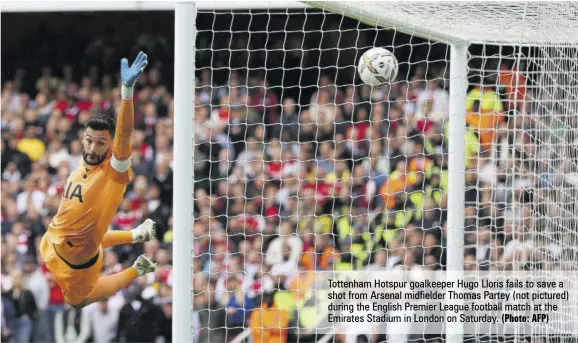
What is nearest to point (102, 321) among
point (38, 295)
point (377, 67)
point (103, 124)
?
point (38, 295)

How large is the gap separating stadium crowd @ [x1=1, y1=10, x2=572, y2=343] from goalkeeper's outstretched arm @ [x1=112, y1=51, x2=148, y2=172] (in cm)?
160

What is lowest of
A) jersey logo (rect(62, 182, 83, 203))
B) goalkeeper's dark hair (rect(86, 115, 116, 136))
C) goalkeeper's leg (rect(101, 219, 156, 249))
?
goalkeeper's leg (rect(101, 219, 156, 249))

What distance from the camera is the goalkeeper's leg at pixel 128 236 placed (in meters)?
5.80

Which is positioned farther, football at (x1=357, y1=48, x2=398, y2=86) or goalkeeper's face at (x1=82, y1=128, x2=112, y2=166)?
goalkeeper's face at (x1=82, y1=128, x2=112, y2=166)

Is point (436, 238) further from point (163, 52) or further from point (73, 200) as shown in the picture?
point (163, 52)

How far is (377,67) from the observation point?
549 cm

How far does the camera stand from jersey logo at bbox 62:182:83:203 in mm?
5590

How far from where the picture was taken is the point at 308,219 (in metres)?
8.37

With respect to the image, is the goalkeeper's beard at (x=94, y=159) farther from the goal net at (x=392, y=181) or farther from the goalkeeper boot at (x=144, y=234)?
the goal net at (x=392, y=181)

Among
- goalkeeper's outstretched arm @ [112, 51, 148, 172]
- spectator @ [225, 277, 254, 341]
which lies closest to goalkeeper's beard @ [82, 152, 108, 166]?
goalkeeper's outstretched arm @ [112, 51, 148, 172]

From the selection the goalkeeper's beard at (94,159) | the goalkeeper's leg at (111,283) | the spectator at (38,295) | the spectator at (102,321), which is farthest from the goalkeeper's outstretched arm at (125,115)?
the spectator at (38,295)

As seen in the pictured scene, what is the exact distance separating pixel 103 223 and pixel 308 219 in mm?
2968

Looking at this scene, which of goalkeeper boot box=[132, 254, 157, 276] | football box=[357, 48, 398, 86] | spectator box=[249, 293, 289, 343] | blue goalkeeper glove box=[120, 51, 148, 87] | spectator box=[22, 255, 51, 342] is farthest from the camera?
Result: spectator box=[22, 255, 51, 342]

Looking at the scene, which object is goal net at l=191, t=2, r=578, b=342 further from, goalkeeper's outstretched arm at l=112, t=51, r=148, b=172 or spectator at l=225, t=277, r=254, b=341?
goalkeeper's outstretched arm at l=112, t=51, r=148, b=172
